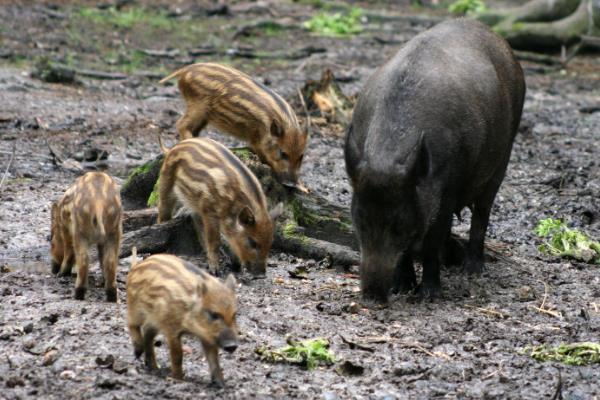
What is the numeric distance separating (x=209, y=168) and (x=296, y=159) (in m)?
1.19

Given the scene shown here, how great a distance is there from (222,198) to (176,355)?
214 centimetres

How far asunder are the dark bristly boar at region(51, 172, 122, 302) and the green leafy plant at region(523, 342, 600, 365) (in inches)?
91.6

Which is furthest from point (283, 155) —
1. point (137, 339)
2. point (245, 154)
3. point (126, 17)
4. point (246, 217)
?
point (126, 17)

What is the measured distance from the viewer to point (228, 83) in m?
8.53

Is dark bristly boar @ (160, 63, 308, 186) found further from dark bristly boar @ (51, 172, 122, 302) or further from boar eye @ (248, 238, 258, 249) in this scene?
dark bristly boar @ (51, 172, 122, 302)

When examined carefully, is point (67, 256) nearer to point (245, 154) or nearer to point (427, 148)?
point (245, 154)

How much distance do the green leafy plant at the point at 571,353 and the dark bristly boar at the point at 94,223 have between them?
2.33 meters

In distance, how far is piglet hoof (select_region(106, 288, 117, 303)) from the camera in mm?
6297

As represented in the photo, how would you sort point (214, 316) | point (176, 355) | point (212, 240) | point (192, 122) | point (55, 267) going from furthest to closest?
point (192, 122), point (212, 240), point (55, 267), point (176, 355), point (214, 316)

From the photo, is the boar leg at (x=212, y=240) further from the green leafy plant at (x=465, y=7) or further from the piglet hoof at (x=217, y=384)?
the green leafy plant at (x=465, y=7)

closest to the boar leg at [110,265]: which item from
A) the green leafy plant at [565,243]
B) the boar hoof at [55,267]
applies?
the boar hoof at [55,267]

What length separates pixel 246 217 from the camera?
277 inches

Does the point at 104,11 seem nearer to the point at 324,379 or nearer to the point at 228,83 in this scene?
the point at 228,83

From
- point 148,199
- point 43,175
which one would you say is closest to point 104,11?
point 43,175
